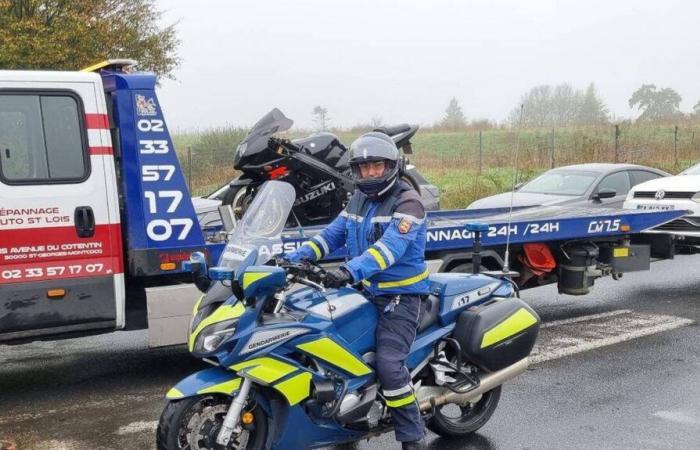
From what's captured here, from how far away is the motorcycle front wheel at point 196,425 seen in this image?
3803mm

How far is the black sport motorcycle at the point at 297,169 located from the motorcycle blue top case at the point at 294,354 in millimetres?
3184

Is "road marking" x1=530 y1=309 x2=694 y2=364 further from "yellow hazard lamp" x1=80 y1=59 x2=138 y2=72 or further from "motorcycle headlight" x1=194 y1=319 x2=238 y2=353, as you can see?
"yellow hazard lamp" x1=80 y1=59 x2=138 y2=72

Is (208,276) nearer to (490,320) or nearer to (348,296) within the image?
(348,296)

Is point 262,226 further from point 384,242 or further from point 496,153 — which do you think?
point 496,153

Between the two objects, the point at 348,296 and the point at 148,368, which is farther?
the point at 148,368

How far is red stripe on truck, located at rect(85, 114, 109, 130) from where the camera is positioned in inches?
223

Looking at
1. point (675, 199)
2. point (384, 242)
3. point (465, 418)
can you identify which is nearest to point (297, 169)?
point (465, 418)

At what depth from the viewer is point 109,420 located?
5414 mm

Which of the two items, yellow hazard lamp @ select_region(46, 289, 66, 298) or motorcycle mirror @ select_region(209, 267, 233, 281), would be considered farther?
yellow hazard lamp @ select_region(46, 289, 66, 298)

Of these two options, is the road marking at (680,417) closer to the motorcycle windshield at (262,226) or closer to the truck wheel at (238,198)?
the motorcycle windshield at (262,226)

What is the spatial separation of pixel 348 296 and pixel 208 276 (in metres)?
0.84

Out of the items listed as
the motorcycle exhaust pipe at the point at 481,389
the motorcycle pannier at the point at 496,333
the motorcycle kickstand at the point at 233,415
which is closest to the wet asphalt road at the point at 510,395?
the motorcycle exhaust pipe at the point at 481,389

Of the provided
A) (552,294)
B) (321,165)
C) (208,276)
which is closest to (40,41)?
(321,165)

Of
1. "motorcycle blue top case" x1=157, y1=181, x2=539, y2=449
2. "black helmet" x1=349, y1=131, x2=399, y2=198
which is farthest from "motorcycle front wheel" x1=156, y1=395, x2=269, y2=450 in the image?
"black helmet" x1=349, y1=131, x2=399, y2=198
